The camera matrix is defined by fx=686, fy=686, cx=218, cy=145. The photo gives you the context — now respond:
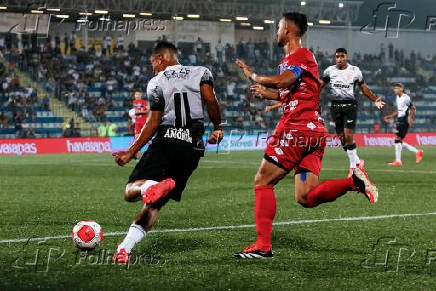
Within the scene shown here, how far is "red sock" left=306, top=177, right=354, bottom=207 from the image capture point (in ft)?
20.5

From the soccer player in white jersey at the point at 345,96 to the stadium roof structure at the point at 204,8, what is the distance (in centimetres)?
2247

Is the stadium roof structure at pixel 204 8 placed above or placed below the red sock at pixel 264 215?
above

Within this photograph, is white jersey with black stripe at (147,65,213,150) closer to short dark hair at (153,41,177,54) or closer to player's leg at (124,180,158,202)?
short dark hair at (153,41,177,54)

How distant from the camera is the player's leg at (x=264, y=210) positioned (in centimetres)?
→ 608

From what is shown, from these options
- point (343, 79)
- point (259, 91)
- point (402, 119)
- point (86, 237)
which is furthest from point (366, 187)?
point (402, 119)

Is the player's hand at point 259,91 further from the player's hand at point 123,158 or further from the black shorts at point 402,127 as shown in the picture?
the black shorts at point 402,127

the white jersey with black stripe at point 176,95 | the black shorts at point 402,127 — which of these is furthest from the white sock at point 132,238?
the black shorts at point 402,127

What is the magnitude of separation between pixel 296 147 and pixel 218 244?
1.33 m

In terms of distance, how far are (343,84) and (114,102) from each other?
2361cm

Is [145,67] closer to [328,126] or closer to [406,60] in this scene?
[328,126]

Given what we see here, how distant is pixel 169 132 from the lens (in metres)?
6.09

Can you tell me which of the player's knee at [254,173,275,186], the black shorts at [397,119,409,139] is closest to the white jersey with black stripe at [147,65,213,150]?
the player's knee at [254,173,275,186]

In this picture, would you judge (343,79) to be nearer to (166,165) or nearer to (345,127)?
(345,127)

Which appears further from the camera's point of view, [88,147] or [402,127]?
[88,147]
